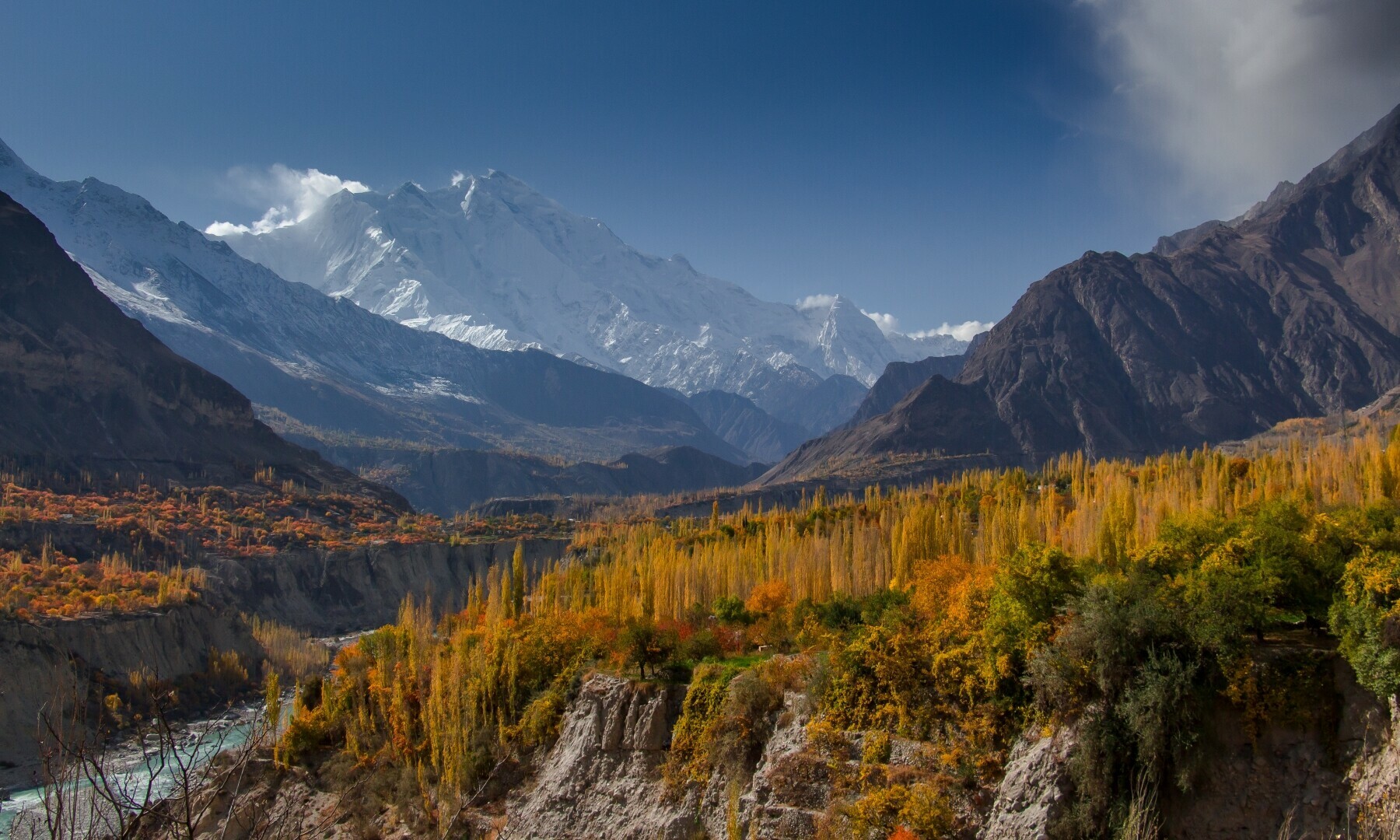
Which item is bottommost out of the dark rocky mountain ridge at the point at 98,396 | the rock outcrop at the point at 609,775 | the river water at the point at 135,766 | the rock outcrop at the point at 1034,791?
the river water at the point at 135,766

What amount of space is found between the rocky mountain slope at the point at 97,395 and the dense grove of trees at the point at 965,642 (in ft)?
386

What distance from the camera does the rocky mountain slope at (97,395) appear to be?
155 meters

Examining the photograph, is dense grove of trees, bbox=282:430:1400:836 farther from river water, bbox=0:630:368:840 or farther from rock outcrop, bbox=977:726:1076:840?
river water, bbox=0:630:368:840

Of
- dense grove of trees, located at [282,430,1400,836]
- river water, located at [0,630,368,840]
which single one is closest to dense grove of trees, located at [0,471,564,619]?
river water, located at [0,630,368,840]

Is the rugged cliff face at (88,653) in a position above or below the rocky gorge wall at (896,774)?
below

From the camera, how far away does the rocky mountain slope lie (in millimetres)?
155000

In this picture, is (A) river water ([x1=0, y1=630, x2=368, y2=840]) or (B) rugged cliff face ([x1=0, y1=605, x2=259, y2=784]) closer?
(A) river water ([x1=0, y1=630, x2=368, y2=840])

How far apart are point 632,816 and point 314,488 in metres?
155

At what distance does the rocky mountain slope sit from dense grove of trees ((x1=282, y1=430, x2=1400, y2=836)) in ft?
386

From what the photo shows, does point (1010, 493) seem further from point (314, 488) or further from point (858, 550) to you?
point (314, 488)

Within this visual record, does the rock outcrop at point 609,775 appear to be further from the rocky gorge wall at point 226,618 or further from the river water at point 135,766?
the rocky gorge wall at point 226,618

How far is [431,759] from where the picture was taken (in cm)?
5016

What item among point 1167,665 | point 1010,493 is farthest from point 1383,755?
point 1010,493

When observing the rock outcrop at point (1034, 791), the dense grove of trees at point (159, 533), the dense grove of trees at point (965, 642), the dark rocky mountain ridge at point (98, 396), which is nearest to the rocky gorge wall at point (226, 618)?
the dense grove of trees at point (159, 533)
